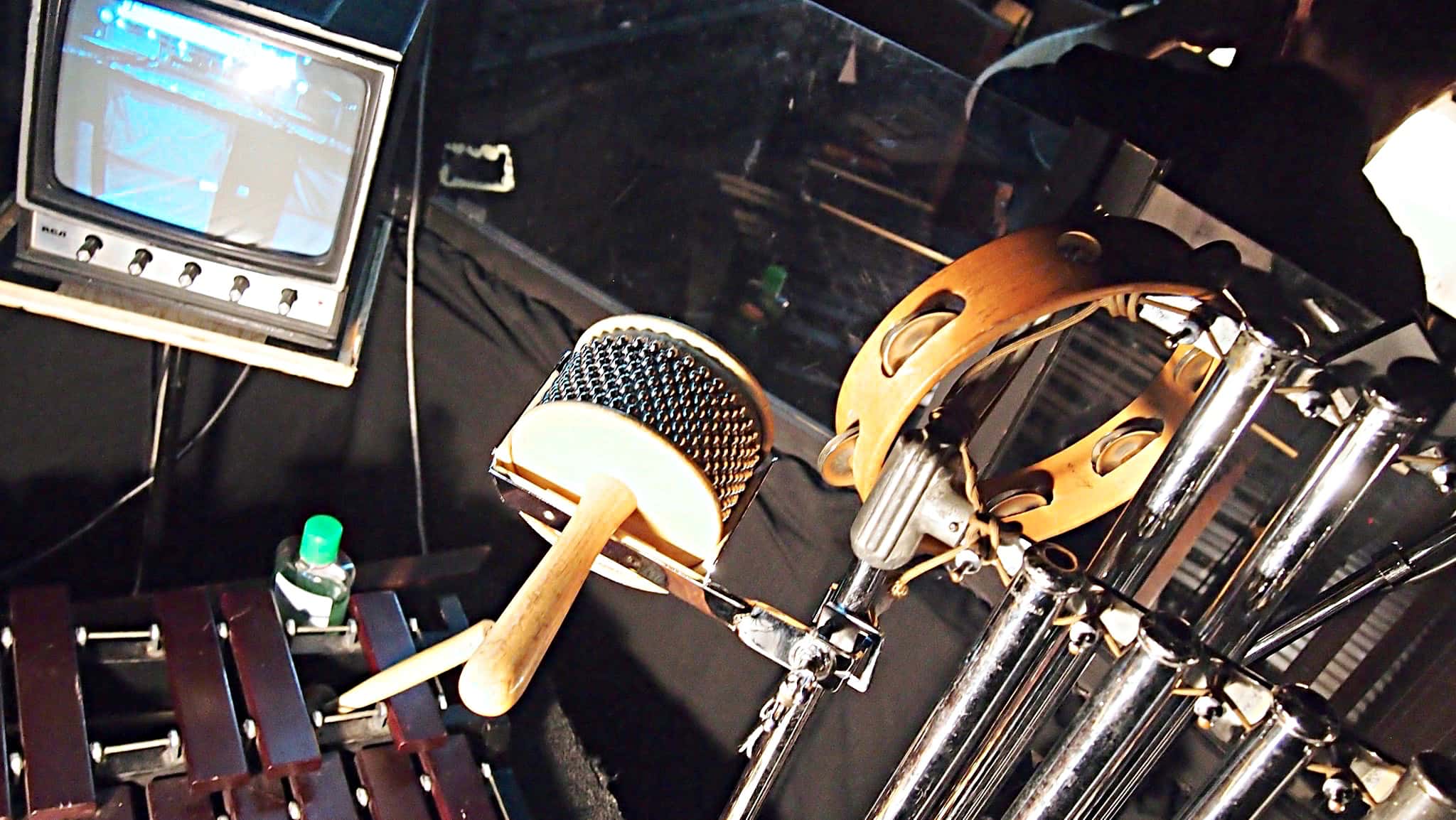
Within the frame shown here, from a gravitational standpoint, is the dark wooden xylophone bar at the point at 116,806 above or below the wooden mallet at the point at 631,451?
below

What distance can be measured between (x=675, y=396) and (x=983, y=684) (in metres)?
0.25

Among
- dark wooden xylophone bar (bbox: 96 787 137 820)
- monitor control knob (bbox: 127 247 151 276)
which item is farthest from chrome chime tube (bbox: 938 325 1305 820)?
monitor control knob (bbox: 127 247 151 276)

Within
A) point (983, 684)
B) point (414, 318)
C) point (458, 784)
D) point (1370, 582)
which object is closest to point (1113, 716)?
point (983, 684)

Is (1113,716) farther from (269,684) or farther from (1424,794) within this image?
(269,684)

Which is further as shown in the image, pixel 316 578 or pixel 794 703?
pixel 316 578

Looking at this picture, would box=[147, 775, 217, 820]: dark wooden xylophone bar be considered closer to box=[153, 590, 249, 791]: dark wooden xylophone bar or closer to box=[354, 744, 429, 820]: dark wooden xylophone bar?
box=[153, 590, 249, 791]: dark wooden xylophone bar

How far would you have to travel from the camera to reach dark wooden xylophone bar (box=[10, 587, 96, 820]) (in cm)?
97

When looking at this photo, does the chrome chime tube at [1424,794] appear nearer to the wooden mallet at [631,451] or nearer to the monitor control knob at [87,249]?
the wooden mallet at [631,451]

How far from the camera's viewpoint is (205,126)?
1170mm

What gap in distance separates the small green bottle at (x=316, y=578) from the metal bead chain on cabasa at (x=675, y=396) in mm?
582

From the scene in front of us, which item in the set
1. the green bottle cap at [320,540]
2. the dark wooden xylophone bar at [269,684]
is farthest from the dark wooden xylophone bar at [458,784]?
the green bottle cap at [320,540]

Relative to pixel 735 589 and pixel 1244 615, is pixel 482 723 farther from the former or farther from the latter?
pixel 1244 615

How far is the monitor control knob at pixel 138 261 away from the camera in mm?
1191

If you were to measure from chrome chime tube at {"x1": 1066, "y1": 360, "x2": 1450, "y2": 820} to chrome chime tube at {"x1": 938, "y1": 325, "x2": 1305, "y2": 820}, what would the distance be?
4 cm
